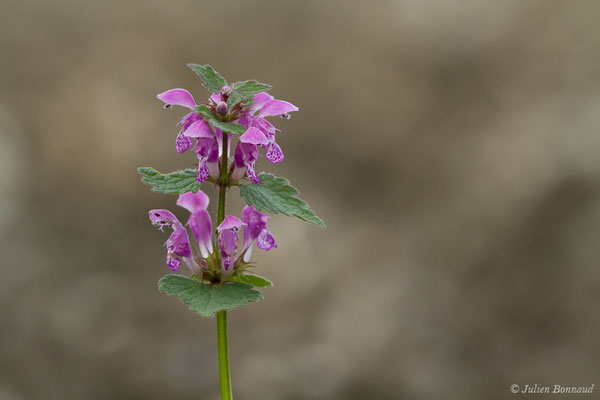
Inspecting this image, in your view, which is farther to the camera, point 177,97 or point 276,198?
point 177,97

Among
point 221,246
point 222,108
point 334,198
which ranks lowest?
point 221,246

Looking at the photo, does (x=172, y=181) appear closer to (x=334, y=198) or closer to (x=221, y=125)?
(x=221, y=125)

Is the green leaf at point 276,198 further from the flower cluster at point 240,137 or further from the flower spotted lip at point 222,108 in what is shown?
the flower spotted lip at point 222,108

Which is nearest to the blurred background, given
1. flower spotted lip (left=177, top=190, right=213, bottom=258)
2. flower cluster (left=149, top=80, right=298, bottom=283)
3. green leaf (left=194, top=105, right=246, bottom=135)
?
flower spotted lip (left=177, top=190, right=213, bottom=258)

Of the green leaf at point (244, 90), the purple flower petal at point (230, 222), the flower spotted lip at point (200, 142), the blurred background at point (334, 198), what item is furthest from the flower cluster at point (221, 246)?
the blurred background at point (334, 198)

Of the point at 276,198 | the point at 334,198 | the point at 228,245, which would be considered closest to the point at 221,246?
the point at 228,245

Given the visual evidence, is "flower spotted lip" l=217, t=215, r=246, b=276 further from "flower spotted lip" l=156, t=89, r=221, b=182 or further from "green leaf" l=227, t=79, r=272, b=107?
"green leaf" l=227, t=79, r=272, b=107

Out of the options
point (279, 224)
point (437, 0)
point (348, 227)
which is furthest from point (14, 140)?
point (437, 0)

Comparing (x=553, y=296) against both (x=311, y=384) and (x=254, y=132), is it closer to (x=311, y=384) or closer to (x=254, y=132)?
(x=311, y=384)
